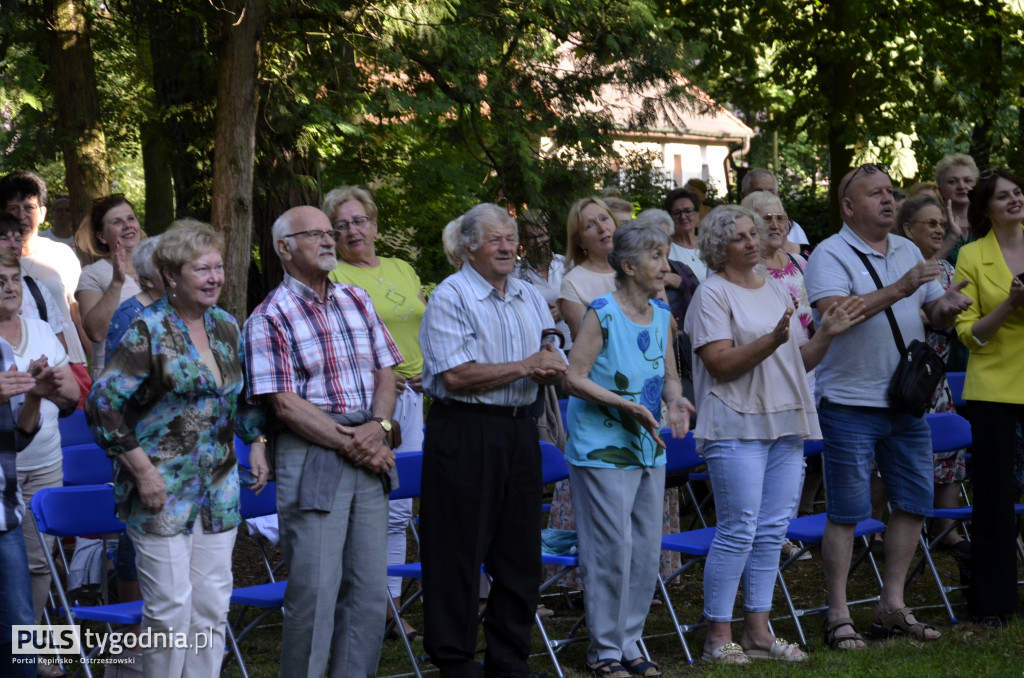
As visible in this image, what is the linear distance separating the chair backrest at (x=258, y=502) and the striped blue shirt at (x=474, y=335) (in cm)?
95

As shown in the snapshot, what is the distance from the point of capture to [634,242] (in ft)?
18.1

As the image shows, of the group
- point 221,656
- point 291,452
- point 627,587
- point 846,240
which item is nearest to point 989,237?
point 846,240

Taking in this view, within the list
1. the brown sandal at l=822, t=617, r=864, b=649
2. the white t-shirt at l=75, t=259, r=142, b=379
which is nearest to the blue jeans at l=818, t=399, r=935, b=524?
the brown sandal at l=822, t=617, r=864, b=649

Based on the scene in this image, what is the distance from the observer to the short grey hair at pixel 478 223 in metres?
5.25

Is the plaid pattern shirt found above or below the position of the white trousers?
above

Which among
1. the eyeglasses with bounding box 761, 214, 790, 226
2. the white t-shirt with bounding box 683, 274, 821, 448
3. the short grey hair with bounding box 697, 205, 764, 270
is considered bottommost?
the white t-shirt with bounding box 683, 274, 821, 448

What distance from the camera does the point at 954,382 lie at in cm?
805

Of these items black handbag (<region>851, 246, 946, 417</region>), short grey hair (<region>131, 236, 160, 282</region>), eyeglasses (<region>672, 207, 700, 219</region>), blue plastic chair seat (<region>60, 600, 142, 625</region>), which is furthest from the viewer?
eyeglasses (<region>672, 207, 700, 219</region>)

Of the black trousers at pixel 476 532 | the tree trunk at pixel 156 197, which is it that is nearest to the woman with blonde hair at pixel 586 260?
the black trousers at pixel 476 532

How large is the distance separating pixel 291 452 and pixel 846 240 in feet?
9.38

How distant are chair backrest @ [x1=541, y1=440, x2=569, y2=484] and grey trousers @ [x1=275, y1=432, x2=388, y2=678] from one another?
1286 millimetres

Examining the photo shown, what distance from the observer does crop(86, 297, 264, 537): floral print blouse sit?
4.32 m

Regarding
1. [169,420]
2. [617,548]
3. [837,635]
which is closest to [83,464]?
[169,420]

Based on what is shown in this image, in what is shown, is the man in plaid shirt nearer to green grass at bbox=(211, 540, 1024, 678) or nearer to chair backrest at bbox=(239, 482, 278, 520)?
chair backrest at bbox=(239, 482, 278, 520)
